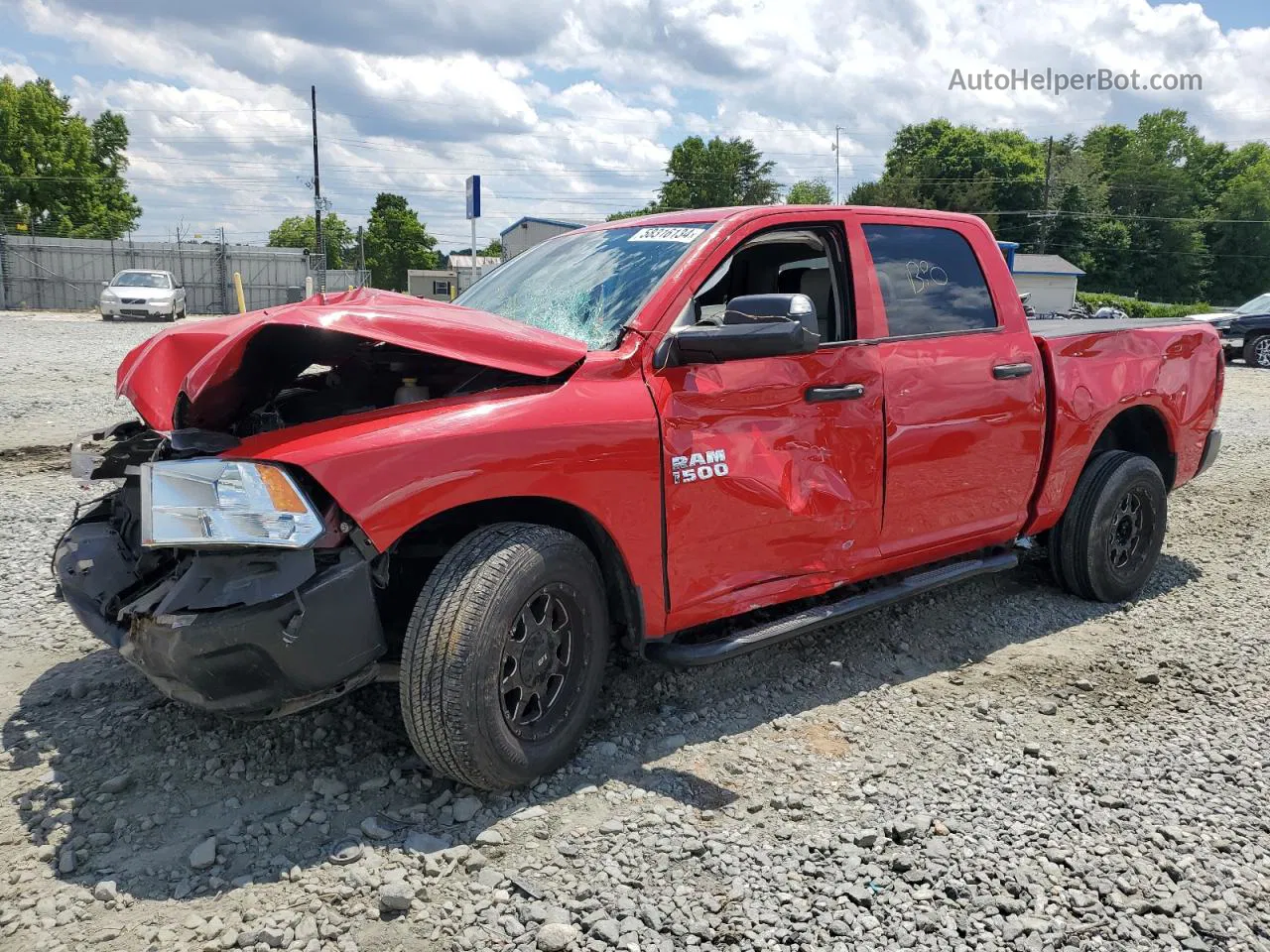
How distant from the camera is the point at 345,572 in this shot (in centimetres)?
262

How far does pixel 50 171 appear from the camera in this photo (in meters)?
51.9

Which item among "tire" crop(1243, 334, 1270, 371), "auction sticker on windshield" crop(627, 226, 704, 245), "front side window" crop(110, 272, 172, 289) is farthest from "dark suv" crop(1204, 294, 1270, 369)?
"front side window" crop(110, 272, 172, 289)

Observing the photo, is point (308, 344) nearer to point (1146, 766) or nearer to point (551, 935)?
point (551, 935)

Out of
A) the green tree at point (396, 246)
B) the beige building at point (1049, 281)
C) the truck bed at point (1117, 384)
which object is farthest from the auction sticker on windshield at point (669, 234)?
the green tree at point (396, 246)

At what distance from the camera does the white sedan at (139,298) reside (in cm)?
2438

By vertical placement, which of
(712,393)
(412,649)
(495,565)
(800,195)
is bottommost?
(412,649)

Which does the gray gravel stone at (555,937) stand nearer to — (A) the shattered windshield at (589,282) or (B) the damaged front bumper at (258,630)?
(B) the damaged front bumper at (258,630)

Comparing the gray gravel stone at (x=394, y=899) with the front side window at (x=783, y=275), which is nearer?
the gray gravel stone at (x=394, y=899)

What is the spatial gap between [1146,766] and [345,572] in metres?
2.76

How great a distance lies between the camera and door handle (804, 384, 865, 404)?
3541mm

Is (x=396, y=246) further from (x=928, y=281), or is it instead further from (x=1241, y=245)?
(x=928, y=281)

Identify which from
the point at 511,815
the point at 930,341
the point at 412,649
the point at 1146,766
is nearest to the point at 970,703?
the point at 1146,766

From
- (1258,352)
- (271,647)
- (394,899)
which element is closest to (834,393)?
(271,647)

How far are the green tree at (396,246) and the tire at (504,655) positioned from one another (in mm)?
81767
